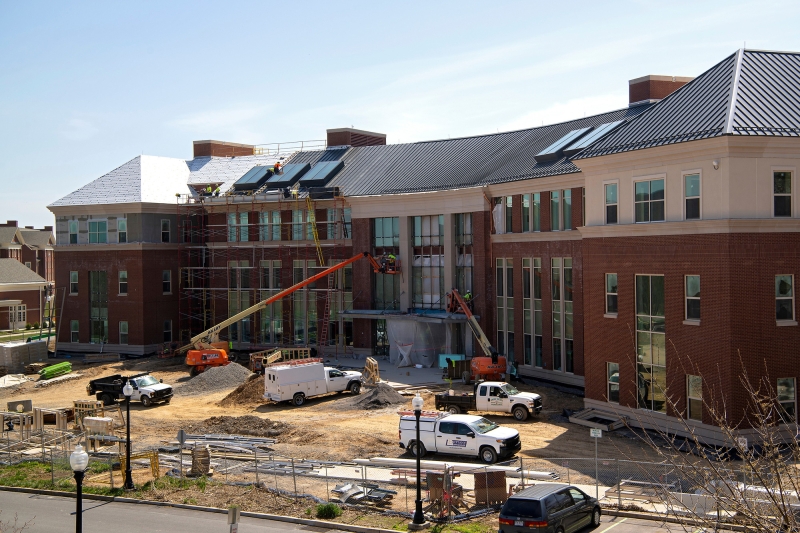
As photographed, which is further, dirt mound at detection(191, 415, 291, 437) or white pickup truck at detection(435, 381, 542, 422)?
white pickup truck at detection(435, 381, 542, 422)

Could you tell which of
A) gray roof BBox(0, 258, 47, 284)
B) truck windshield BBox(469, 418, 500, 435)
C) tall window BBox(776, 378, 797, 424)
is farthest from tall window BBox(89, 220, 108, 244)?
tall window BBox(776, 378, 797, 424)

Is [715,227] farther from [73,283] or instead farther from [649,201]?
[73,283]

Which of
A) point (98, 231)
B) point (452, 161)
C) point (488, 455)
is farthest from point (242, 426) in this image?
point (98, 231)

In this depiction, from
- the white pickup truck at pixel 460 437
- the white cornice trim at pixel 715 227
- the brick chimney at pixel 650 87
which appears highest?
the brick chimney at pixel 650 87

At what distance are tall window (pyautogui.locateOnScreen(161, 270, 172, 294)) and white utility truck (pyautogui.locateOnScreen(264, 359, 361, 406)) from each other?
2327 centimetres

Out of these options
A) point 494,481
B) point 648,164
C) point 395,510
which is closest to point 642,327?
point 648,164

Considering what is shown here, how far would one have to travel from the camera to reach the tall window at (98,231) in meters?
61.4

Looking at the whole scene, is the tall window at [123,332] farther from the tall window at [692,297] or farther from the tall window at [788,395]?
the tall window at [788,395]

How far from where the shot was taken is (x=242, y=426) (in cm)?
3466

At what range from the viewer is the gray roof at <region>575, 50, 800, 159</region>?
27703 millimetres

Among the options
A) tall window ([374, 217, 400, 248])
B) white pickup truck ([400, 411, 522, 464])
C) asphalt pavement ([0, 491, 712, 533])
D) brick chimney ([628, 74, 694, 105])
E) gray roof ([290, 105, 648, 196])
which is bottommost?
asphalt pavement ([0, 491, 712, 533])

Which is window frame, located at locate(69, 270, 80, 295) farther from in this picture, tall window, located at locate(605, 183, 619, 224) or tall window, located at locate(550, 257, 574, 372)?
tall window, located at locate(605, 183, 619, 224)

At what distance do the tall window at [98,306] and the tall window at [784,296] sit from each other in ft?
161

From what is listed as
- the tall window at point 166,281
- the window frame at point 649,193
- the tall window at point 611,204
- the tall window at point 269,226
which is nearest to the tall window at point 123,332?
the tall window at point 166,281
